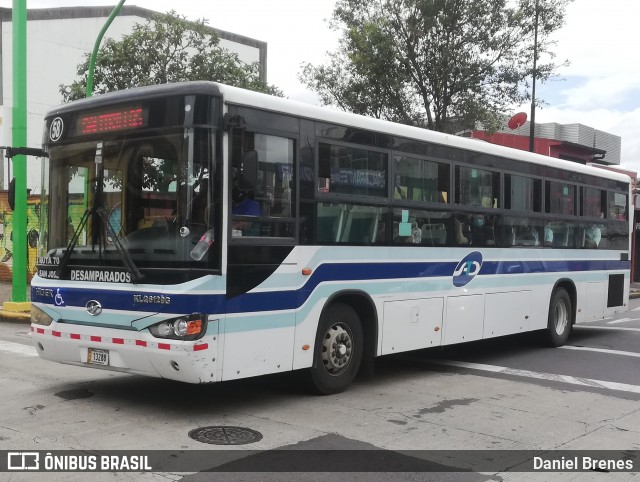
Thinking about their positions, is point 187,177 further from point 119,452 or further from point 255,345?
point 119,452

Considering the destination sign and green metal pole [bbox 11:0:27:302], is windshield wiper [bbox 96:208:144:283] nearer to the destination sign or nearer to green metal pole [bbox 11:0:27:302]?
the destination sign

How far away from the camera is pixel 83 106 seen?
7387 mm

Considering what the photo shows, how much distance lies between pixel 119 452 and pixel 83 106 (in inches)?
141

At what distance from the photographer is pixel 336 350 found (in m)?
8.00

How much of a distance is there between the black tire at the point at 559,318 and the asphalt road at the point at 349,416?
1.73m

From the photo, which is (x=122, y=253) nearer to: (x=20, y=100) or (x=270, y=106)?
(x=270, y=106)

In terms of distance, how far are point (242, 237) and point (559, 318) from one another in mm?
7766

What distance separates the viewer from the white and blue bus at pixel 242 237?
6562 millimetres

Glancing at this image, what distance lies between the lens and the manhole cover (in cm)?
609

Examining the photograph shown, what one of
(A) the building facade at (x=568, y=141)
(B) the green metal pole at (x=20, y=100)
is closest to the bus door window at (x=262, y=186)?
(B) the green metal pole at (x=20, y=100)

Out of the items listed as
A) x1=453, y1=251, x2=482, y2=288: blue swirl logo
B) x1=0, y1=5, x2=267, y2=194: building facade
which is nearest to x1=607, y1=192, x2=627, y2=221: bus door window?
x1=453, y1=251, x2=482, y2=288: blue swirl logo

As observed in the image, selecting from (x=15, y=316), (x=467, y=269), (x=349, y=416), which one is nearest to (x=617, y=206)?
(x=467, y=269)

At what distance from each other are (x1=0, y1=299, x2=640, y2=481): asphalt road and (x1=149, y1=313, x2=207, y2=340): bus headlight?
834 mm

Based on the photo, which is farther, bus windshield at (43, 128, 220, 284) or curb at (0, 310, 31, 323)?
curb at (0, 310, 31, 323)
